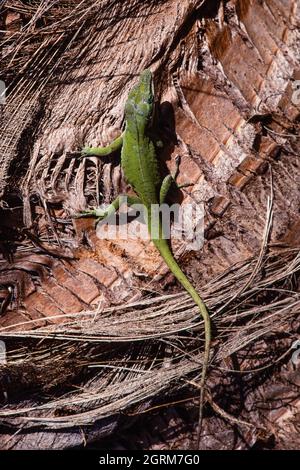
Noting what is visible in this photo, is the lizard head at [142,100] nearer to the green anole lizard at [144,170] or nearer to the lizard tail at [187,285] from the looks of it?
the green anole lizard at [144,170]

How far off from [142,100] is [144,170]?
0.40 m

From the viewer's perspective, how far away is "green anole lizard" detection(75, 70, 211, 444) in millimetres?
2990

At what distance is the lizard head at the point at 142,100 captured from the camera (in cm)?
293

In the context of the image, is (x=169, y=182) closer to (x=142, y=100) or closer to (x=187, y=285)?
(x=142, y=100)

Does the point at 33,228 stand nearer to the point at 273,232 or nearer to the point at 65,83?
the point at 65,83

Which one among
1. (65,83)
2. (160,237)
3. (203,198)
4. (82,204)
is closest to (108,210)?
(82,204)

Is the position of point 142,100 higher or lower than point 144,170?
higher

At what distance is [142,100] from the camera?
2.96m

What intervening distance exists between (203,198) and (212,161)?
213 millimetres

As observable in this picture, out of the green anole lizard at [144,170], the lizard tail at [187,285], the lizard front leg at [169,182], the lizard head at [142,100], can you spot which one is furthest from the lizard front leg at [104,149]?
the lizard tail at [187,285]

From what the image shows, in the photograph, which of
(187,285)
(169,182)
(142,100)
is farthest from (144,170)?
(187,285)

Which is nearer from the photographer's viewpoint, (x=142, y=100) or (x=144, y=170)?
(x=142, y=100)

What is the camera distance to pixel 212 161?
2.99 m

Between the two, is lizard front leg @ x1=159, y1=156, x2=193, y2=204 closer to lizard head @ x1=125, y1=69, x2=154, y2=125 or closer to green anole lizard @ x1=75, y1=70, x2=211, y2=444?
green anole lizard @ x1=75, y1=70, x2=211, y2=444
